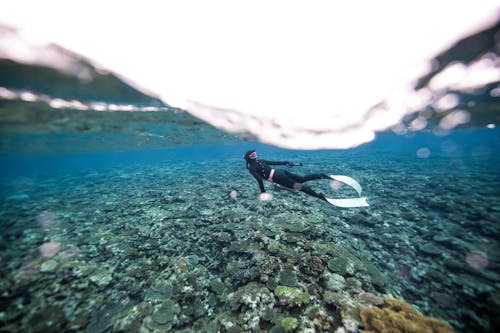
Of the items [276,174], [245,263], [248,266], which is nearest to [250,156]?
[276,174]

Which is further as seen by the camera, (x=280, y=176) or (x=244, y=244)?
(x=280, y=176)

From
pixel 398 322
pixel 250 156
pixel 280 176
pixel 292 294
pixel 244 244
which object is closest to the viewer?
pixel 398 322

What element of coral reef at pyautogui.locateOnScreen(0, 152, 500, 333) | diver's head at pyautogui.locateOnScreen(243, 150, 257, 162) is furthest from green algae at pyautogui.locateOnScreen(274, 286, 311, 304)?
diver's head at pyautogui.locateOnScreen(243, 150, 257, 162)

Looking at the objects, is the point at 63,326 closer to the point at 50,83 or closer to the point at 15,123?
the point at 50,83

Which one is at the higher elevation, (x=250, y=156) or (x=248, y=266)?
(x=250, y=156)

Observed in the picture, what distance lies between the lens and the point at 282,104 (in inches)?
526

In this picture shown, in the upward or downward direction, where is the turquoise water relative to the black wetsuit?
downward

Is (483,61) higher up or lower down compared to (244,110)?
higher up

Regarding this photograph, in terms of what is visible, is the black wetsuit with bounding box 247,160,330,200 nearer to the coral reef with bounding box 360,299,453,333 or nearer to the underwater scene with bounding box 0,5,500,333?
the underwater scene with bounding box 0,5,500,333

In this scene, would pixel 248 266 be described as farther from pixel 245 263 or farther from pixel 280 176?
pixel 280 176

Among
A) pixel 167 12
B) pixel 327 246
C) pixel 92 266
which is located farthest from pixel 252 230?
pixel 167 12

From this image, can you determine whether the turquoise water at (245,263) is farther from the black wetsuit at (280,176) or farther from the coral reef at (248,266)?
the black wetsuit at (280,176)

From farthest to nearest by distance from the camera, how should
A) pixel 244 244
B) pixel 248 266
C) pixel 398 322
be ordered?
pixel 244 244 → pixel 248 266 → pixel 398 322

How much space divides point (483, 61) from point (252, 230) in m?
13.5
